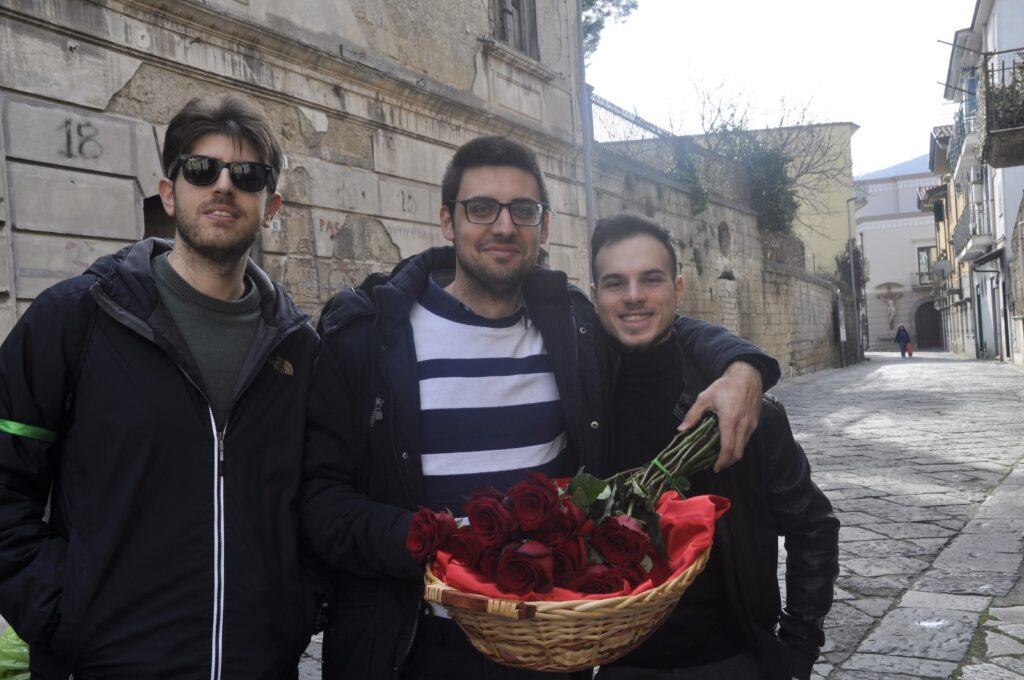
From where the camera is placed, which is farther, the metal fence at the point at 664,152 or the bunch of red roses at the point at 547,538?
the metal fence at the point at 664,152

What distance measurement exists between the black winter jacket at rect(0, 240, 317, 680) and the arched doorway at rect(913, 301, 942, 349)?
64573mm

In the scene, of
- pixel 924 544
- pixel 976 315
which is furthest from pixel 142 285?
pixel 976 315

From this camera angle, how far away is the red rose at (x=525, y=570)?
5.46 ft

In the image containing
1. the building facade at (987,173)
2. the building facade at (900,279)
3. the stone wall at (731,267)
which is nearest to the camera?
the stone wall at (731,267)

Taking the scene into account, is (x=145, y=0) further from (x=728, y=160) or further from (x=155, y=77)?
(x=728, y=160)

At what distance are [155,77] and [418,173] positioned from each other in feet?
11.0

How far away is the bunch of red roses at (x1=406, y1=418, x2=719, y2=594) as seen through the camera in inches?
66.4

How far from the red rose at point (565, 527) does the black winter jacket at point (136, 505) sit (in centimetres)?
72

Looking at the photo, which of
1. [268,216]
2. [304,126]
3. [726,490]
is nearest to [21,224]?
[304,126]

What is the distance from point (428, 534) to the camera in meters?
1.81

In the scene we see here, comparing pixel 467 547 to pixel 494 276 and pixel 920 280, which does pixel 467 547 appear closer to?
pixel 494 276

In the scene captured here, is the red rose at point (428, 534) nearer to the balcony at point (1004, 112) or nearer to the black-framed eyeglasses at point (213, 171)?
the black-framed eyeglasses at point (213, 171)

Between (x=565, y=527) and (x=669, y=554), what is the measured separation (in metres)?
0.27

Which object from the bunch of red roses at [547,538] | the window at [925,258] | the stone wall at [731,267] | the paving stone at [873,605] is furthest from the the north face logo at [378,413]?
the window at [925,258]
